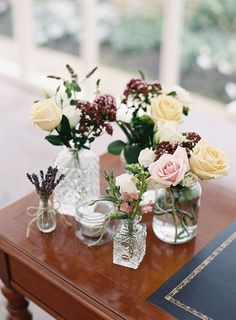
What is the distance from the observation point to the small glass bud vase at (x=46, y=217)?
150cm

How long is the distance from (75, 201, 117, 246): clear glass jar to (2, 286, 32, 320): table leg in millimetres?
322

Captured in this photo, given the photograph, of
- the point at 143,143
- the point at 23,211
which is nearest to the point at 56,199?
the point at 23,211

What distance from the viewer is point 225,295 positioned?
131 centimetres

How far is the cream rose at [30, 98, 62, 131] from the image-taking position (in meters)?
1.45

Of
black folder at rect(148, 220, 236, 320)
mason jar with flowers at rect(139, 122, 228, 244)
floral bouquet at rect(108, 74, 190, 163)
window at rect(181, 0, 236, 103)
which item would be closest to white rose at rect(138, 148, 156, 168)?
mason jar with flowers at rect(139, 122, 228, 244)

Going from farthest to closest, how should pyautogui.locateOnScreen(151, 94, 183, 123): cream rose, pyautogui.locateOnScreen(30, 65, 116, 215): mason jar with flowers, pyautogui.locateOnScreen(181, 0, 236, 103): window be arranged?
pyautogui.locateOnScreen(181, 0, 236, 103): window, pyautogui.locateOnScreen(151, 94, 183, 123): cream rose, pyautogui.locateOnScreen(30, 65, 116, 215): mason jar with flowers

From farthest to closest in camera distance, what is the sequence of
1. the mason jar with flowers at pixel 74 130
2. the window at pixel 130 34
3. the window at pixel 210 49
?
1. the window at pixel 130 34
2. the window at pixel 210 49
3. the mason jar with flowers at pixel 74 130

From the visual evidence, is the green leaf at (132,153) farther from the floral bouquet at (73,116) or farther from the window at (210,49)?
the window at (210,49)

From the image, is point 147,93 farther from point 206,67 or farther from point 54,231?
point 206,67

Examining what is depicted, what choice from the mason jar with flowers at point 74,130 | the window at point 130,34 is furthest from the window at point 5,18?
the mason jar with flowers at point 74,130

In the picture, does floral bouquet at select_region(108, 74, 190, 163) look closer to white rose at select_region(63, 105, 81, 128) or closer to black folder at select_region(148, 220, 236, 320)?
white rose at select_region(63, 105, 81, 128)

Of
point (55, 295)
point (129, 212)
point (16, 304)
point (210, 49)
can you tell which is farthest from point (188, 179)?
point (210, 49)

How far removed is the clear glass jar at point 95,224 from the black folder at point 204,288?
0.25m

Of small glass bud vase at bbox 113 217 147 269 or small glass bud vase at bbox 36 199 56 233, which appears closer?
small glass bud vase at bbox 113 217 147 269
